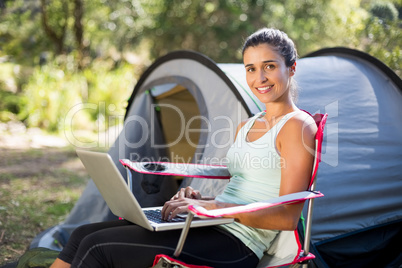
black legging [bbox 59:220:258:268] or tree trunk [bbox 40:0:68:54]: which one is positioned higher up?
tree trunk [bbox 40:0:68:54]

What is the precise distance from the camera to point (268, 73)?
6.08ft

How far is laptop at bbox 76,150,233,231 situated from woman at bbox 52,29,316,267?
0.05 metres

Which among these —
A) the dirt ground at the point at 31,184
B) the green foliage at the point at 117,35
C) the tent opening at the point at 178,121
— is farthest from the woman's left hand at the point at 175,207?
the green foliage at the point at 117,35

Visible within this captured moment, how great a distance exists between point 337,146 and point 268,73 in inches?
36.8

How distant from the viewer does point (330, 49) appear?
3.28 m

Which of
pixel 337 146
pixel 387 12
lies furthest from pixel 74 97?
pixel 337 146

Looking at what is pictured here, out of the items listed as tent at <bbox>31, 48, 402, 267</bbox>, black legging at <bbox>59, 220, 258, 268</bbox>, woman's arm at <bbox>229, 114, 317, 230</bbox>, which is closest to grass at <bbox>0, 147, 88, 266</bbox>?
tent at <bbox>31, 48, 402, 267</bbox>

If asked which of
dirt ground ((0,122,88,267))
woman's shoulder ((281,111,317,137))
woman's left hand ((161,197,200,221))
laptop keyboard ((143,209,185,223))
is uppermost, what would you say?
woman's shoulder ((281,111,317,137))

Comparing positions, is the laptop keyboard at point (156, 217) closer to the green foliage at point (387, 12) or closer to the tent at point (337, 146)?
the tent at point (337, 146)

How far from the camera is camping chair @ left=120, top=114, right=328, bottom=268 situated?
155 centimetres

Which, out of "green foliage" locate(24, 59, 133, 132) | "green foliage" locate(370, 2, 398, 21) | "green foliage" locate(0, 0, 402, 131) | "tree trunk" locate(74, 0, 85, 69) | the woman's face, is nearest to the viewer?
the woman's face

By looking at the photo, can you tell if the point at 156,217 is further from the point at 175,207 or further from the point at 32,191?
the point at 32,191

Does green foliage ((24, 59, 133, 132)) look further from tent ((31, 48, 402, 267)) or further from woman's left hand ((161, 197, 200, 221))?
woman's left hand ((161, 197, 200, 221))

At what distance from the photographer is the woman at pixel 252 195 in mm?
1578
